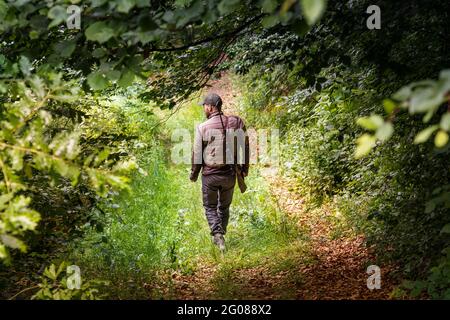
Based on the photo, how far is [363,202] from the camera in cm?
698

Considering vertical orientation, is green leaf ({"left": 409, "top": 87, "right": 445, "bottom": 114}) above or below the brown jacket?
below

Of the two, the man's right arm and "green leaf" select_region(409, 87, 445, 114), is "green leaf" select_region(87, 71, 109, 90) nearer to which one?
"green leaf" select_region(409, 87, 445, 114)

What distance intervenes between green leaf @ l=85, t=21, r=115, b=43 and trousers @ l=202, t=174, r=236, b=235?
441 cm

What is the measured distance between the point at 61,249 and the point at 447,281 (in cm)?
407

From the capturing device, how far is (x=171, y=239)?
7.26m

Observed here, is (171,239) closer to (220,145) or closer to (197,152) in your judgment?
(197,152)

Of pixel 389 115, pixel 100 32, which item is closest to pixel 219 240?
pixel 389 115

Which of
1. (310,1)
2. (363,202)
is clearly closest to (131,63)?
(310,1)

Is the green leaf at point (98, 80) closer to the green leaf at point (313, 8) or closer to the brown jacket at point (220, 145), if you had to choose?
the green leaf at point (313, 8)

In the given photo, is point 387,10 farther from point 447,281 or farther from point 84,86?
point 84,86

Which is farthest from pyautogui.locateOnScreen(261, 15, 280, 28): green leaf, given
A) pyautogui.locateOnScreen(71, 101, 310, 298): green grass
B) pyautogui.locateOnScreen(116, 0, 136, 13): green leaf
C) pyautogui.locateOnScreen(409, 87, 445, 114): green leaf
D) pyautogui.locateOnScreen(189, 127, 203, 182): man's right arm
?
pyautogui.locateOnScreen(189, 127, 203, 182): man's right arm

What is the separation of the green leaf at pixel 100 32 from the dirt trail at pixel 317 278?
2.59 metres

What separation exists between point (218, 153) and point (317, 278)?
2362 mm

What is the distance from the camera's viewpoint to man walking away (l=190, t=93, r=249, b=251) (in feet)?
23.4
